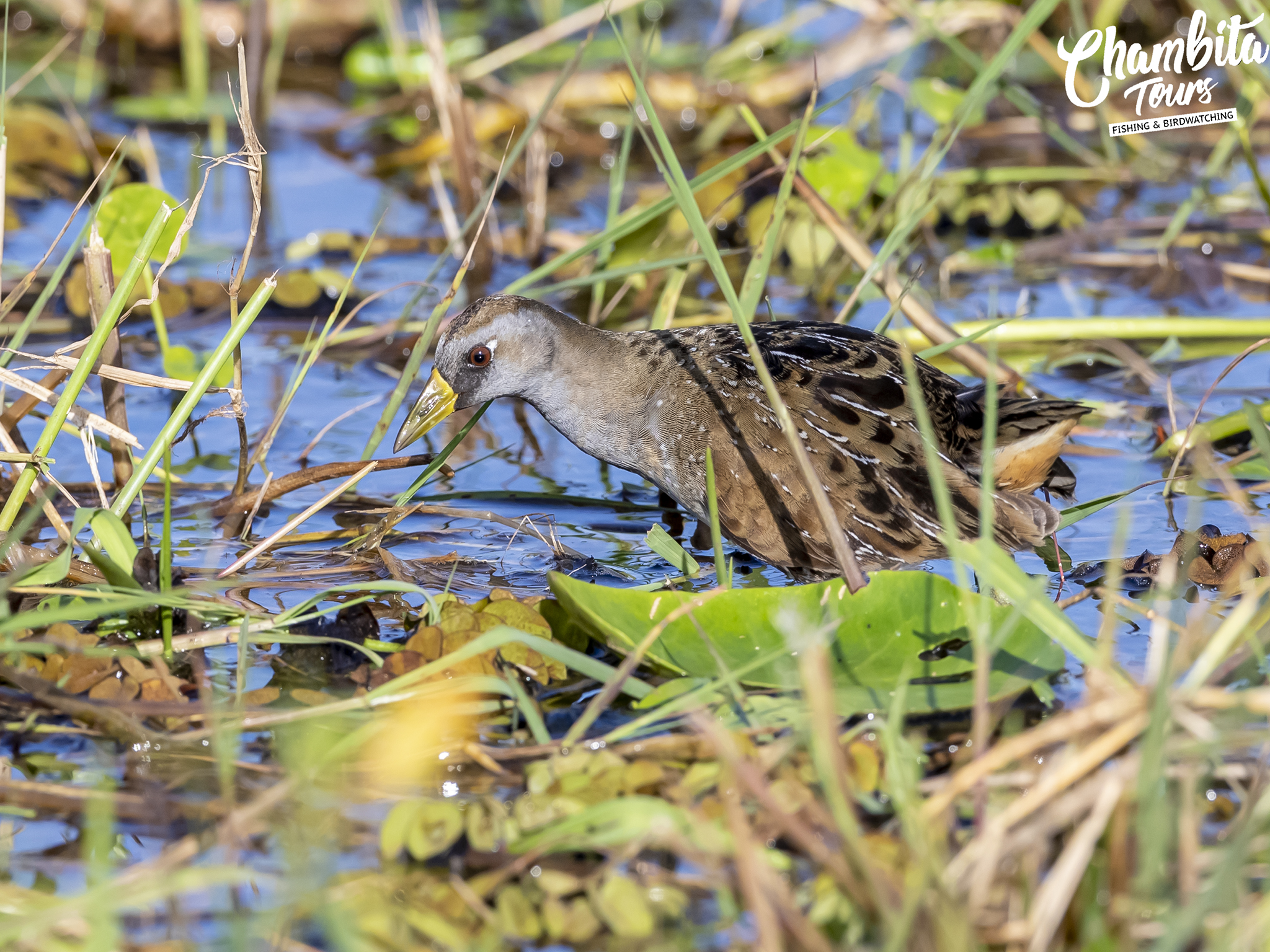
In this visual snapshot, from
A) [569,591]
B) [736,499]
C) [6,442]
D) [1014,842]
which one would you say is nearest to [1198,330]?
[736,499]

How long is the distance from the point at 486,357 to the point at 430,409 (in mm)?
199

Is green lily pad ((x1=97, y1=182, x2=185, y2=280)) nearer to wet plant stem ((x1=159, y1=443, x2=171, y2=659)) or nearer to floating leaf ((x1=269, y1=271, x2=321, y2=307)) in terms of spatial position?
floating leaf ((x1=269, y1=271, x2=321, y2=307))

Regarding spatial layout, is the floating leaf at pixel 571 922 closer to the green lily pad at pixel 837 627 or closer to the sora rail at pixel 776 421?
the green lily pad at pixel 837 627

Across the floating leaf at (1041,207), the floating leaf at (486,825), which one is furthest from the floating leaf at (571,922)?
the floating leaf at (1041,207)

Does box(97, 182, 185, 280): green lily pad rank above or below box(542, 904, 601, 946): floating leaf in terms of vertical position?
above

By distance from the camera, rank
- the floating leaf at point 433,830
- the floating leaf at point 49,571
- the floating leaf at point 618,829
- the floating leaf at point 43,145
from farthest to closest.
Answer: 1. the floating leaf at point 43,145
2. the floating leaf at point 49,571
3. the floating leaf at point 433,830
4. the floating leaf at point 618,829

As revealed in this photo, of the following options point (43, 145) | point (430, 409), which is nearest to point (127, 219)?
point (430, 409)

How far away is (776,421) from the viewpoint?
3.30m

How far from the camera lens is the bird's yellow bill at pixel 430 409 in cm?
352

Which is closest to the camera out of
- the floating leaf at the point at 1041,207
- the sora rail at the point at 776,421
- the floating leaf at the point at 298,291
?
the sora rail at the point at 776,421

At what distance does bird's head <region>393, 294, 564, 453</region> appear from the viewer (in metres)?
3.50

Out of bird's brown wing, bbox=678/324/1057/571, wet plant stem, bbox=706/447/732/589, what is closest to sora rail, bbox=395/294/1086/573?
bird's brown wing, bbox=678/324/1057/571

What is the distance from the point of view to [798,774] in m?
2.28

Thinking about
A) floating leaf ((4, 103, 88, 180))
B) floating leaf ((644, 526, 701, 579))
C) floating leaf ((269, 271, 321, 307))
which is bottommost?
floating leaf ((644, 526, 701, 579))
